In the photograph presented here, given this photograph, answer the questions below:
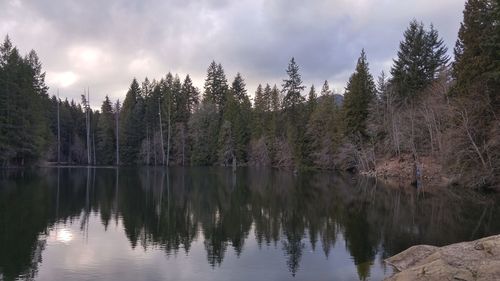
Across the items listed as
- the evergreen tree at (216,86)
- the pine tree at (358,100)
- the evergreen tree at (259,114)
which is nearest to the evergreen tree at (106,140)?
the evergreen tree at (216,86)

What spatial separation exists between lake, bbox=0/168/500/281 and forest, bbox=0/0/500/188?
7.31m

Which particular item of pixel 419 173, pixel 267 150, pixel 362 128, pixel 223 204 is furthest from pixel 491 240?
pixel 267 150

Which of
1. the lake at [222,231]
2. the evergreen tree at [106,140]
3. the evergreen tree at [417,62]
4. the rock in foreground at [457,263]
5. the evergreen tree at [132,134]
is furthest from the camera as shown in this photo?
the evergreen tree at [106,140]

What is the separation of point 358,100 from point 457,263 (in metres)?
55.7

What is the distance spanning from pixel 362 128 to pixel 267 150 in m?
29.0

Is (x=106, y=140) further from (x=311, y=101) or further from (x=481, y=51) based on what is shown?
(x=481, y=51)

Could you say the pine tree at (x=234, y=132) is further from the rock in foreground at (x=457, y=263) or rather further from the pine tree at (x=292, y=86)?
the rock in foreground at (x=457, y=263)

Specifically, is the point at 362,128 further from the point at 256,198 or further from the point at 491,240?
the point at 491,240

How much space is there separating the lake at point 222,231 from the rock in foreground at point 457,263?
150 centimetres

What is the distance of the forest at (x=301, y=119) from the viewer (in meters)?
36.1

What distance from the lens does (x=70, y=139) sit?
109625mm

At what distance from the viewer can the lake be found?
15.2 metres

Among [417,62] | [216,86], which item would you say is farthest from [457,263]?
[216,86]

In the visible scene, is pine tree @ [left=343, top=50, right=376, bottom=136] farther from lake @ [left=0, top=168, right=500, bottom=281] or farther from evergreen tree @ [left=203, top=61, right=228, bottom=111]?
evergreen tree @ [left=203, top=61, right=228, bottom=111]
